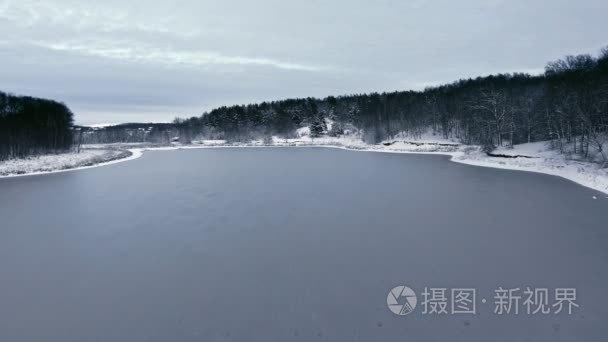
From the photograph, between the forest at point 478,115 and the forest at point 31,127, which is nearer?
the forest at point 478,115

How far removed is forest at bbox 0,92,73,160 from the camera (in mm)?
41906

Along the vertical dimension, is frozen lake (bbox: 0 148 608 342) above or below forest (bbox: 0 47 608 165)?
below

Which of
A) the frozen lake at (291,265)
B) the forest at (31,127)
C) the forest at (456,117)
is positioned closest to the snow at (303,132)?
the forest at (456,117)

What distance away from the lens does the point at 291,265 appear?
20.7 ft

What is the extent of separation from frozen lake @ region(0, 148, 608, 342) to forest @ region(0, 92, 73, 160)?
40082 millimetres

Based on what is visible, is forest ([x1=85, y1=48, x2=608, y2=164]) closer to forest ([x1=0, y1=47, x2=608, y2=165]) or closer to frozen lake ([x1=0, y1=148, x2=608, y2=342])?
forest ([x1=0, y1=47, x2=608, y2=165])

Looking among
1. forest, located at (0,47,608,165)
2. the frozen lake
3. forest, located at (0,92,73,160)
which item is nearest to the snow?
forest, located at (0,47,608,165)

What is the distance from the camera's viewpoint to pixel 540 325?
4.19 meters

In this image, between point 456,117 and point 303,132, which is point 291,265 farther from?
point 303,132

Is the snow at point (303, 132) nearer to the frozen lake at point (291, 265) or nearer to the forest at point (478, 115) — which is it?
the forest at point (478, 115)

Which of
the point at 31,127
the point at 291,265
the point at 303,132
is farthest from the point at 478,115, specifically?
the point at 31,127

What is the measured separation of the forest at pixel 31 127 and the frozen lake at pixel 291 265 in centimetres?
4008

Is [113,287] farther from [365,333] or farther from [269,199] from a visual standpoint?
[269,199]

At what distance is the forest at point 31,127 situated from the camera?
137ft
